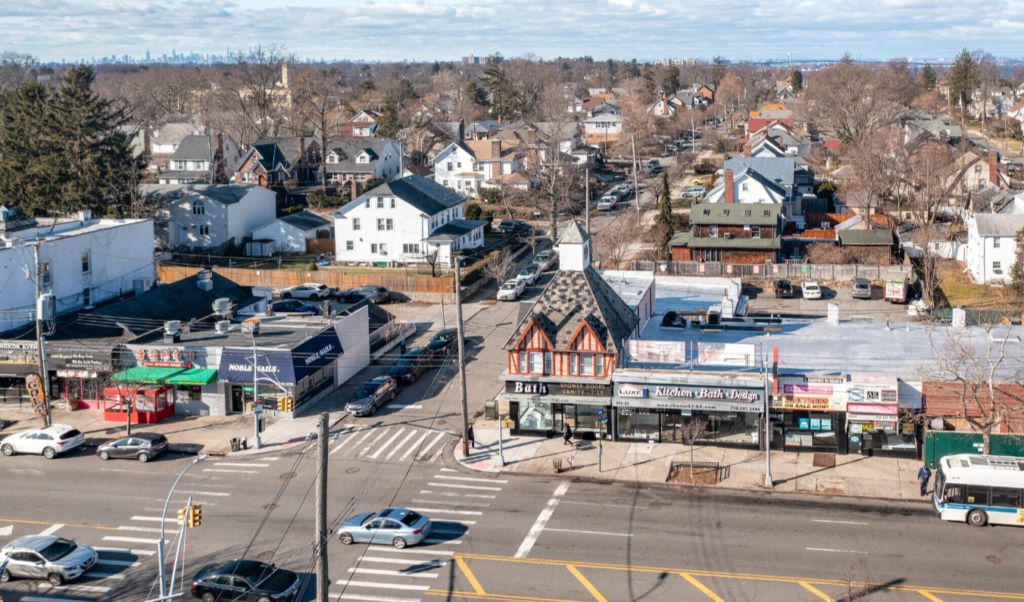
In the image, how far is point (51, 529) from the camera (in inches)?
1547

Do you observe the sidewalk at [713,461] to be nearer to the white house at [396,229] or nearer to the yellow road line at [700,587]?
the yellow road line at [700,587]

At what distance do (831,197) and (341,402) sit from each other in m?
69.5

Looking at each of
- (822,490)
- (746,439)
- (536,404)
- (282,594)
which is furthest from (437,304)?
(282,594)

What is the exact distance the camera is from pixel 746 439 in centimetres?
4734

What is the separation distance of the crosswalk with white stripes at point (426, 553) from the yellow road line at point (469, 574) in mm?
267

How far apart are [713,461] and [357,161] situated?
82.7 meters

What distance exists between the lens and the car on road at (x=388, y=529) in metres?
36.9

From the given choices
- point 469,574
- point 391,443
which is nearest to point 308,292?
point 391,443

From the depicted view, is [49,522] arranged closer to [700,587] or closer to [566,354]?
[566,354]

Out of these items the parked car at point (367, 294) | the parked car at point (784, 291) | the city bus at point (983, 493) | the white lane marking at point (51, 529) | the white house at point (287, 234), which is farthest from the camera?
the white house at point (287, 234)

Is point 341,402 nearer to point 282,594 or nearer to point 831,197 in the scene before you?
point 282,594

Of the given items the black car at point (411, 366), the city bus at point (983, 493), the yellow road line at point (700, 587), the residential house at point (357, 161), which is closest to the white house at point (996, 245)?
the black car at point (411, 366)

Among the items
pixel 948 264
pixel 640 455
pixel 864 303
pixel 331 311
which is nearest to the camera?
pixel 640 455

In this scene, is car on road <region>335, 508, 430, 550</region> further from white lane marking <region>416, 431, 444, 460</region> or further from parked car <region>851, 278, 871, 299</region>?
parked car <region>851, 278, 871, 299</region>
